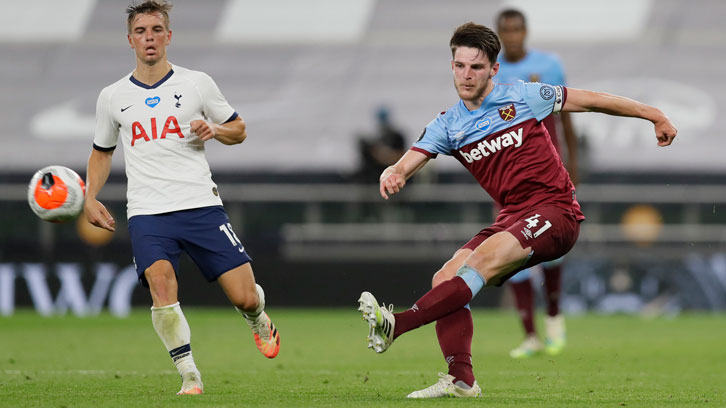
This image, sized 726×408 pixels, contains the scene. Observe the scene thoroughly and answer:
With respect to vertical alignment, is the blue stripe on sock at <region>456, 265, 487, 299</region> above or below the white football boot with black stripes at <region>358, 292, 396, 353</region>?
above

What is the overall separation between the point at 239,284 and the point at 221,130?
0.91 m

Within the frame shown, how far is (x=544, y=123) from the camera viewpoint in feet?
31.4

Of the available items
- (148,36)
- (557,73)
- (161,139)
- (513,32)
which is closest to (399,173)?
(161,139)

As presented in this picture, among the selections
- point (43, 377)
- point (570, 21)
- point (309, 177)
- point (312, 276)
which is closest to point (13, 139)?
point (309, 177)

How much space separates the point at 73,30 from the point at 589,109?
2141 cm

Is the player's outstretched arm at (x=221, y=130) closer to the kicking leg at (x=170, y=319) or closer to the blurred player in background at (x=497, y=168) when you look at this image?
the kicking leg at (x=170, y=319)

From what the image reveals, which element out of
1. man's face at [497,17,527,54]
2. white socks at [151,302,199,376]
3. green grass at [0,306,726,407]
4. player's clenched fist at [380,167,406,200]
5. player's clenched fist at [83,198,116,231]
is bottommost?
green grass at [0,306,726,407]

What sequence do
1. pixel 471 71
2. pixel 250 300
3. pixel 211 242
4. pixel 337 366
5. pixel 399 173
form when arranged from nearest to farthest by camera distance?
pixel 399 173
pixel 471 71
pixel 211 242
pixel 250 300
pixel 337 366

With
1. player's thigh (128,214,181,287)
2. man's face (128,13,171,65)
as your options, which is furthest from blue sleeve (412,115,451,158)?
man's face (128,13,171,65)

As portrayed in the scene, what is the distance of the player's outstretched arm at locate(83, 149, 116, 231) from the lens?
7.06m

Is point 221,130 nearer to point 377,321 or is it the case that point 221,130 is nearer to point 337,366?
Answer: point 377,321

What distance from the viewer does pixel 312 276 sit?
1717cm

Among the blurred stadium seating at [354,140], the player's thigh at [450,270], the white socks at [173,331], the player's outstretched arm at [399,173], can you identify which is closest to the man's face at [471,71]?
the player's outstretched arm at [399,173]

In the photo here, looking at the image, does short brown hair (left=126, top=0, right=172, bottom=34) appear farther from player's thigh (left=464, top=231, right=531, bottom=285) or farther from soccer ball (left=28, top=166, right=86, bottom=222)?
player's thigh (left=464, top=231, right=531, bottom=285)
